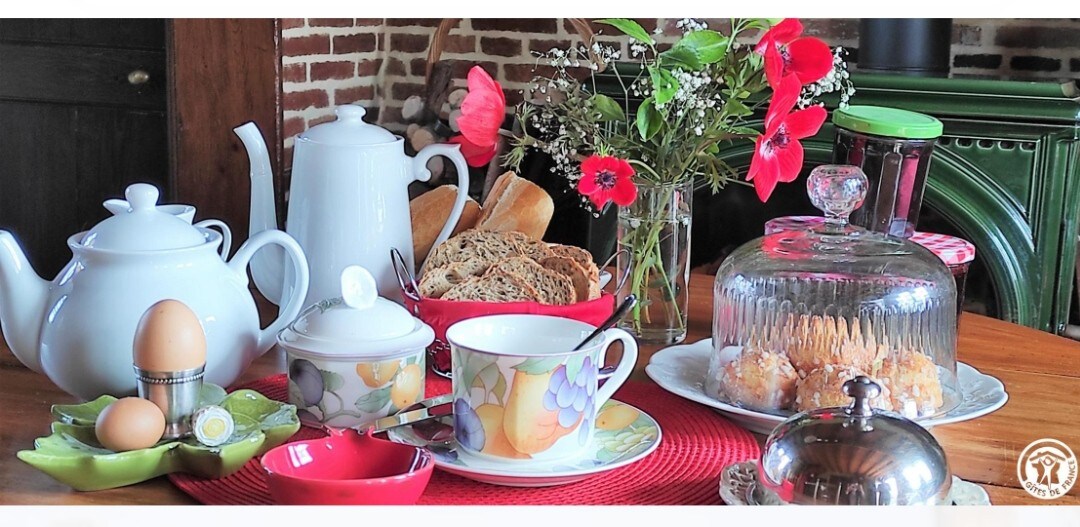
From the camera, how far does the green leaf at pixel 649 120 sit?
3.26ft

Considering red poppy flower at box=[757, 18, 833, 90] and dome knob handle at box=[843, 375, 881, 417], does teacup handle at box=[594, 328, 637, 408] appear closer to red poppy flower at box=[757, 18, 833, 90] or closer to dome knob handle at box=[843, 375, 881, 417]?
dome knob handle at box=[843, 375, 881, 417]

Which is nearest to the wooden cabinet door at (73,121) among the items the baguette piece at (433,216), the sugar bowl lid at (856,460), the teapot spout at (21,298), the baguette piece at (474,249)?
the baguette piece at (433,216)

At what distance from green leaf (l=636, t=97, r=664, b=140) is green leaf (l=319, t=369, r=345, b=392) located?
348 mm

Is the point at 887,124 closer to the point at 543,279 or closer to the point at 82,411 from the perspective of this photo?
the point at 543,279

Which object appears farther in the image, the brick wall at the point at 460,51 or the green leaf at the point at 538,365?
the brick wall at the point at 460,51

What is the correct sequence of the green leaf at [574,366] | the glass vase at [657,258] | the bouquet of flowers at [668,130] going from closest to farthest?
the green leaf at [574,366], the bouquet of flowers at [668,130], the glass vase at [657,258]

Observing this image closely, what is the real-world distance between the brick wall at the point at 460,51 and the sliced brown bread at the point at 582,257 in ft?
5.01

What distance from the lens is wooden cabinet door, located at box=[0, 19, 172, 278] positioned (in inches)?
100

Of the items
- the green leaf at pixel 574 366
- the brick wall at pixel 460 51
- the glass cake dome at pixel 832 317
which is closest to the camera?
the green leaf at pixel 574 366

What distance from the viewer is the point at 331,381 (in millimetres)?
828

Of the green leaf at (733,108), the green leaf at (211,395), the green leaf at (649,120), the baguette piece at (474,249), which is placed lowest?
the green leaf at (211,395)

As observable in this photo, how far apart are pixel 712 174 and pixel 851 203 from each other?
0.15 metres

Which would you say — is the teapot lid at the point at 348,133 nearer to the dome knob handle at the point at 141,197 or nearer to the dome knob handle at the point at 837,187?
the dome knob handle at the point at 141,197
